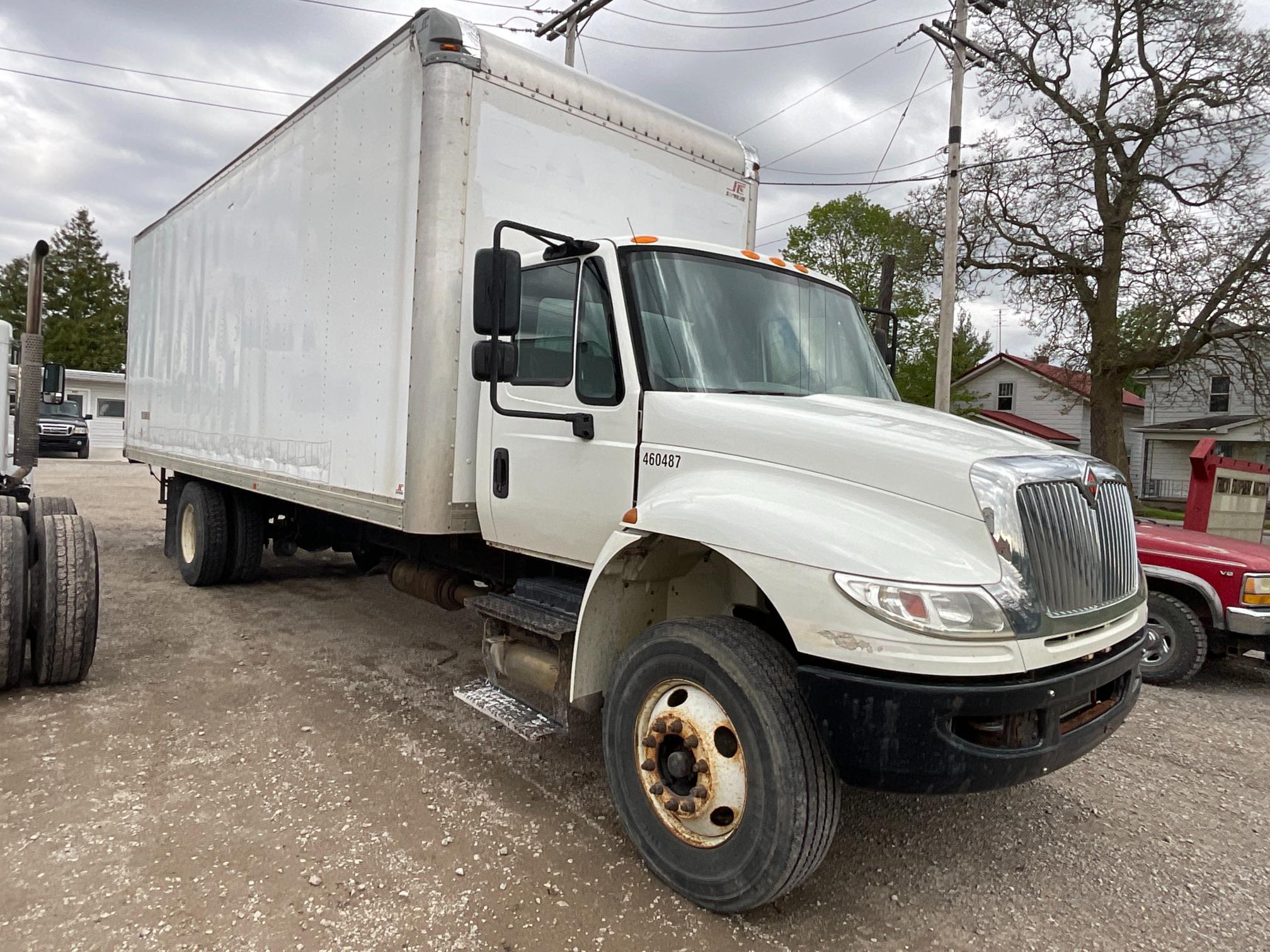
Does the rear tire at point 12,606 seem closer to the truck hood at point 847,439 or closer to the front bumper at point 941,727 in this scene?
the truck hood at point 847,439

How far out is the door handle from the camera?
3.93 meters

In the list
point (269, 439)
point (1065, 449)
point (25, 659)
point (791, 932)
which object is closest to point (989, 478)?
point (1065, 449)

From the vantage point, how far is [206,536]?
7418 mm

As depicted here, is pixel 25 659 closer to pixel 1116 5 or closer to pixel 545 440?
pixel 545 440

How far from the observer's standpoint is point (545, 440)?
3.69 m

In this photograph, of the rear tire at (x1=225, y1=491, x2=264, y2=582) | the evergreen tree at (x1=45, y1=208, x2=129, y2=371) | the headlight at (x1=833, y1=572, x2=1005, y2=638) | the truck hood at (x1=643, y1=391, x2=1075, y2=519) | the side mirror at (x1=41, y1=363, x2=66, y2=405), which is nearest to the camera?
the headlight at (x1=833, y1=572, x2=1005, y2=638)

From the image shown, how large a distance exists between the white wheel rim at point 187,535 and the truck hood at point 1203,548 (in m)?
8.17

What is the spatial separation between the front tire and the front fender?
4.20m

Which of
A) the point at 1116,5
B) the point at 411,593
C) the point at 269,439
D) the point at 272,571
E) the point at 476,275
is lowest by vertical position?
the point at 272,571

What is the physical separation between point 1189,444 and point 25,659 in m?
36.2

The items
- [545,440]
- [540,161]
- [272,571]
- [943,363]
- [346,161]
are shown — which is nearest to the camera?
[545,440]

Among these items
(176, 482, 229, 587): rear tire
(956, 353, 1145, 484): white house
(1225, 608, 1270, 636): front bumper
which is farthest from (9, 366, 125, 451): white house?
(956, 353, 1145, 484): white house

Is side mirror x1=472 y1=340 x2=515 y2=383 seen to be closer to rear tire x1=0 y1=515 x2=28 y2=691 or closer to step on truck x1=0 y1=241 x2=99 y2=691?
step on truck x1=0 y1=241 x2=99 y2=691

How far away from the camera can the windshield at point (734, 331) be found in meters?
3.32
